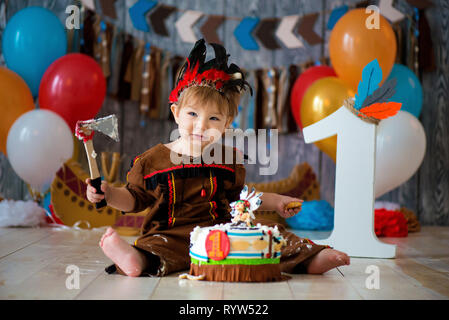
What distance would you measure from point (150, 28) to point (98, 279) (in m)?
2.60

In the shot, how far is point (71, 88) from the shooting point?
2934 mm

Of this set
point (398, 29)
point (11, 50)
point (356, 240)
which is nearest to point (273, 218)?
point (356, 240)

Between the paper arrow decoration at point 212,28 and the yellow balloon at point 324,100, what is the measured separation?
991 millimetres

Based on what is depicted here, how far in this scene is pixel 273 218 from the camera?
313cm

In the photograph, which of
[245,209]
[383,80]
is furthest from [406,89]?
[245,209]

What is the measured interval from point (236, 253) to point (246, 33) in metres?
2.69

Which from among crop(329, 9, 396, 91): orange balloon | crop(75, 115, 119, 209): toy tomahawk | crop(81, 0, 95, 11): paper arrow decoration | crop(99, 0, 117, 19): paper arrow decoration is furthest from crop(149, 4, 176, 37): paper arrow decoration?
crop(75, 115, 119, 209): toy tomahawk

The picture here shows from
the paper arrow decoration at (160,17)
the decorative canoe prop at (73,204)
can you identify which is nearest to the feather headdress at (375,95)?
the decorative canoe prop at (73,204)

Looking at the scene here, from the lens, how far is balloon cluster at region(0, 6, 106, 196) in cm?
274

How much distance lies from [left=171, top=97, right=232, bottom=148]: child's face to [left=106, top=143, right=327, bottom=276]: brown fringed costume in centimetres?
9

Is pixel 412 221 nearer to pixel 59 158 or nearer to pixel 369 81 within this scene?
pixel 369 81

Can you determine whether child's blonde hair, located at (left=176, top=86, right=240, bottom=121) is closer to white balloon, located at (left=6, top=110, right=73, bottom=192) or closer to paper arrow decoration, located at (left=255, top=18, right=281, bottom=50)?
white balloon, located at (left=6, top=110, right=73, bottom=192)

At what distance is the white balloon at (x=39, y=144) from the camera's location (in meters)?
2.72

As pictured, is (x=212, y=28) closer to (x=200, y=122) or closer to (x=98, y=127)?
(x=200, y=122)
